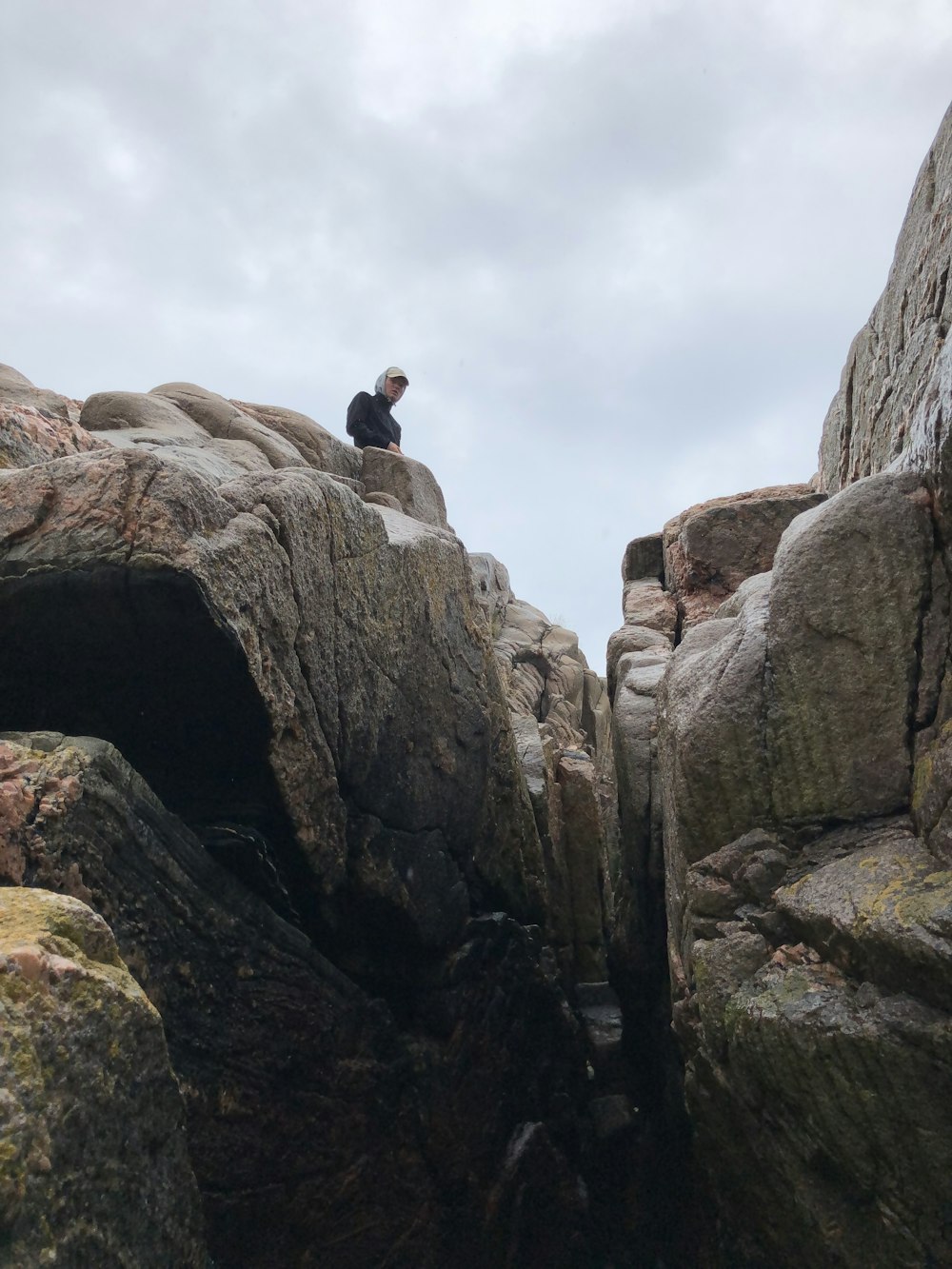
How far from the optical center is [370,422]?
2091 cm

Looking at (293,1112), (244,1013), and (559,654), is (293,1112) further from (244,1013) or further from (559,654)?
(559,654)

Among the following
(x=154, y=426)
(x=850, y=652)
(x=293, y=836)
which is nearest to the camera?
(x=850, y=652)

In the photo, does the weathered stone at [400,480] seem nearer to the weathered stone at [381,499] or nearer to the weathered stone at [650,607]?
the weathered stone at [381,499]

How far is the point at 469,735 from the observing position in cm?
1073

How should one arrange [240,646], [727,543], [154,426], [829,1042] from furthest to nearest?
1. [154,426]
2. [727,543]
3. [240,646]
4. [829,1042]

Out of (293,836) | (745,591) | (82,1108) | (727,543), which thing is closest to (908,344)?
(745,591)

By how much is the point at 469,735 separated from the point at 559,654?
67.5ft

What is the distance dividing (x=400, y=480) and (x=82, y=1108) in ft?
52.3

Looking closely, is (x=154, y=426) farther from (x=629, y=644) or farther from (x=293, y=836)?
(x=293, y=836)

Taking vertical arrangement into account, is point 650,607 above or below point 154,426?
below

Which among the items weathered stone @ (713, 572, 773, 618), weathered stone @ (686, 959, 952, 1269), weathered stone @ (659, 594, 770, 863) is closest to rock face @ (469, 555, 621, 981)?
weathered stone @ (713, 572, 773, 618)

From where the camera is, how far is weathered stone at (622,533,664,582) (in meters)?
18.3

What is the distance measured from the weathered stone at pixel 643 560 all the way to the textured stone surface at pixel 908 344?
4.66 meters

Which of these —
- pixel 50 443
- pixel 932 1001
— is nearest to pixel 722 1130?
pixel 932 1001
